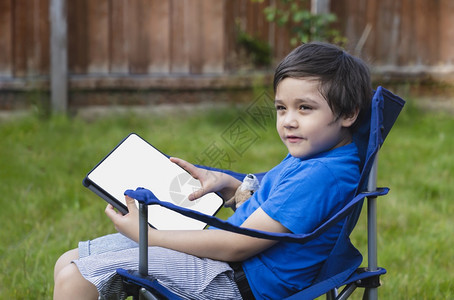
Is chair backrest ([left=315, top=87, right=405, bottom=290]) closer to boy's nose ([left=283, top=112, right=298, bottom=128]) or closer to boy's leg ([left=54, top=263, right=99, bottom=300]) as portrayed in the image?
boy's nose ([left=283, top=112, right=298, bottom=128])

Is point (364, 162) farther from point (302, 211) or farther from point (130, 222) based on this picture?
point (130, 222)

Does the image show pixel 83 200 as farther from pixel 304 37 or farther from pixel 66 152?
pixel 304 37

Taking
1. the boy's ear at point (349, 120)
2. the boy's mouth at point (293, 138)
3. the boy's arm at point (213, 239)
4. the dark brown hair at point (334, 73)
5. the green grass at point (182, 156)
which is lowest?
the green grass at point (182, 156)

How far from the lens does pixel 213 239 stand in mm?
1684

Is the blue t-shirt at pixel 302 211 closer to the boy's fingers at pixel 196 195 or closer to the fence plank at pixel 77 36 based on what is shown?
the boy's fingers at pixel 196 195

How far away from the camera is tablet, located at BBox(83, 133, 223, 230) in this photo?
192cm

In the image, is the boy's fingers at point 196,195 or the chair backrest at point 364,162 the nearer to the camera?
the chair backrest at point 364,162

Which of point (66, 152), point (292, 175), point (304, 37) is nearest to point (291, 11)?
point (304, 37)

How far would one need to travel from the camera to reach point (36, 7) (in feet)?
17.5

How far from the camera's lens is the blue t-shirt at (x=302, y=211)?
1.64 m

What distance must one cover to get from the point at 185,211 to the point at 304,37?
445cm

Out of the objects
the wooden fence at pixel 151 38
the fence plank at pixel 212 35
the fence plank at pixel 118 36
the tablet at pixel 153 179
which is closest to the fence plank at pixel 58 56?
the wooden fence at pixel 151 38

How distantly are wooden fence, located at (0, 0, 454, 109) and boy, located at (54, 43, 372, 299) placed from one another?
3.39m

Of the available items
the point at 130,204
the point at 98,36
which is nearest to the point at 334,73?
the point at 130,204
